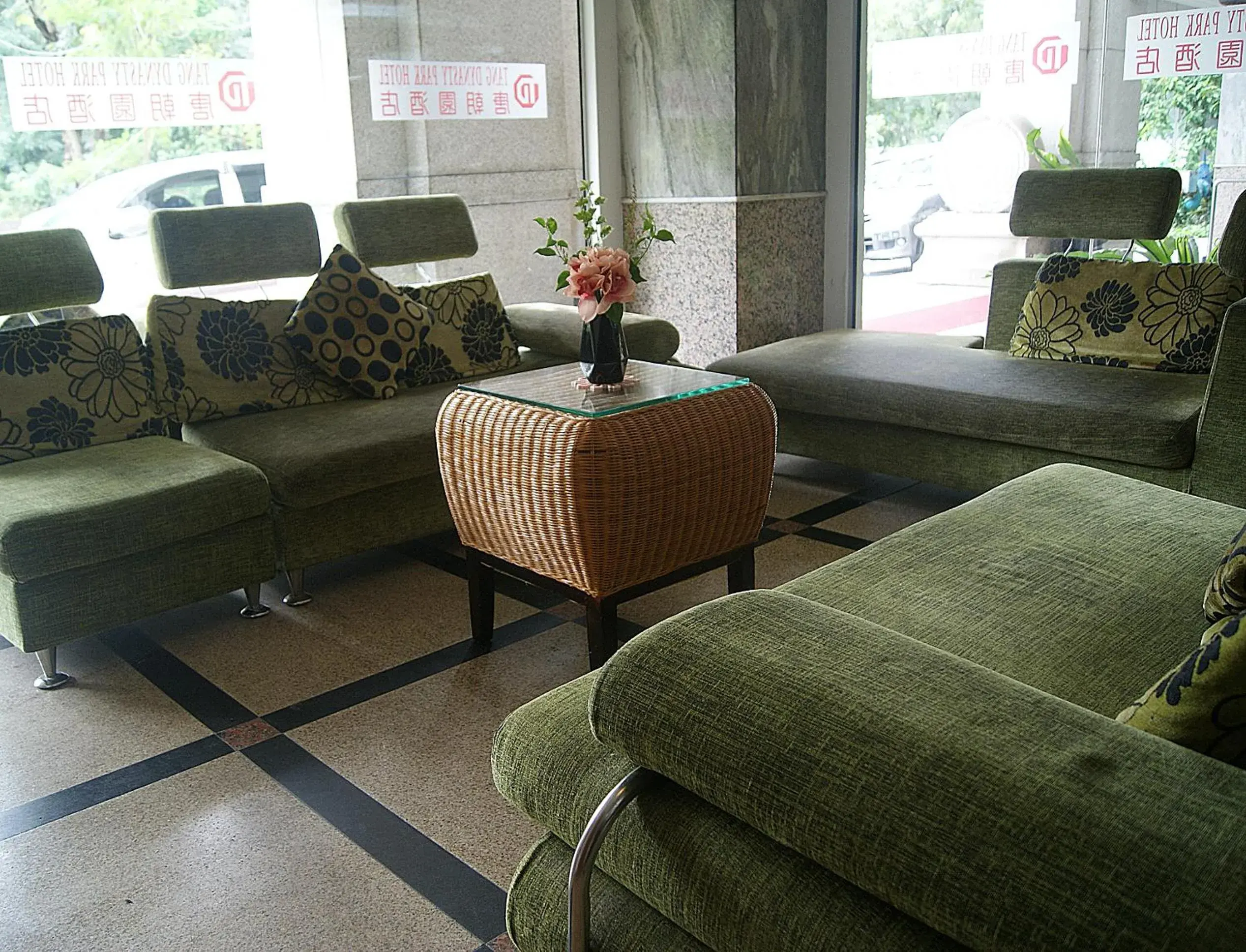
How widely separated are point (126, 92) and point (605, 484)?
2431 millimetres

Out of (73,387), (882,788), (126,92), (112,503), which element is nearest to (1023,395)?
(112,503)

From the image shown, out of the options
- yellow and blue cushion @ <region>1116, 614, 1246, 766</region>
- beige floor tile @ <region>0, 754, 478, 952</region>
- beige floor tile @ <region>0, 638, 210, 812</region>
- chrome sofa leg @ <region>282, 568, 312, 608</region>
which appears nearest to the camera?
yellow and blue cushion @ <region>1116, 614, 1246, 766</region>

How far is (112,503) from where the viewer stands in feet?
8.70

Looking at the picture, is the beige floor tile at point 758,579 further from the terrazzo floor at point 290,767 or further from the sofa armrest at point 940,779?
the sofa armrest at point 940,779

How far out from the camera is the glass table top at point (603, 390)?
2578 millimetres

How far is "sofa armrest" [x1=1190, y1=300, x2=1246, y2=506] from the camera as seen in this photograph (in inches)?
113

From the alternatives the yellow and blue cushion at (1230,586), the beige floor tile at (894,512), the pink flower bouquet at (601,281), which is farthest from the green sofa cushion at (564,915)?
the beige floor tile at (894,512)

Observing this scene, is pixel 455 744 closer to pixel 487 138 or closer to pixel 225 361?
pixel 225 361

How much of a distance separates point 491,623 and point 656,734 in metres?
1.67

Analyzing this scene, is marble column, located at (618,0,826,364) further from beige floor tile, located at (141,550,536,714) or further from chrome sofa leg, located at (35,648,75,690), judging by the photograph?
chrome sofa leg, located at (35,648,75,690)

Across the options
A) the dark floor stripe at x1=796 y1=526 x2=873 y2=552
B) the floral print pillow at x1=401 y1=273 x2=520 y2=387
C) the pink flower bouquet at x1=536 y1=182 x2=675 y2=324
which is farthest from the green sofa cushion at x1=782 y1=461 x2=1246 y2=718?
the floral print pillow at x1=401 y1=273 x2=520 y2=387

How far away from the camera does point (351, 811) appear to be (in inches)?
83.8

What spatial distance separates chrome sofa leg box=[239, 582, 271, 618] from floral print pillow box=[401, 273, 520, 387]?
95 centimetres

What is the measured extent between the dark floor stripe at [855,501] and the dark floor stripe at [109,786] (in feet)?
6.44
